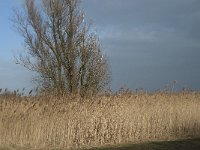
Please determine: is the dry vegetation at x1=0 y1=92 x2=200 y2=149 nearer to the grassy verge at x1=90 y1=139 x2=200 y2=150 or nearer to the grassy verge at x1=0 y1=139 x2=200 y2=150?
the grassy verge at x1=0 y1=139 x2=200 y2=150

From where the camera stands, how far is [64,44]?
28.9 m

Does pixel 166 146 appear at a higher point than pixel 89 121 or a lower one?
lower

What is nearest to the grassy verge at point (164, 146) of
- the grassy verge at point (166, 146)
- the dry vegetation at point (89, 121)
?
the grassy verge at point (166, 146)

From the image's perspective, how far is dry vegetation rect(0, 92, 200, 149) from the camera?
14.3 meters

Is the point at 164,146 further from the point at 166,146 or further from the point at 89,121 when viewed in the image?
the point at 89,121

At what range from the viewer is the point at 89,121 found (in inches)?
587

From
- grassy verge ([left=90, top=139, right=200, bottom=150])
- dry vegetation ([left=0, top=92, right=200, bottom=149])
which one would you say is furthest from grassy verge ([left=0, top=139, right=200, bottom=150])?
dry vegetation ([left=0, top=92, right=200, bottom=149])

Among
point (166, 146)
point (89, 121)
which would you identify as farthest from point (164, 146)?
point (89, 121)

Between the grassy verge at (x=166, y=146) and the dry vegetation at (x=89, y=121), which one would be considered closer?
the grassy verge at (x=166, y=146)

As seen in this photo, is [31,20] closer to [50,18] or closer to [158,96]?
[50,18]

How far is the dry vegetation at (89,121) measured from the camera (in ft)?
46.9

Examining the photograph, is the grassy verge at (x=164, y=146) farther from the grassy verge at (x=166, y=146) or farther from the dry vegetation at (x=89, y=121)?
the dry vegetation at (x=89, y=121)

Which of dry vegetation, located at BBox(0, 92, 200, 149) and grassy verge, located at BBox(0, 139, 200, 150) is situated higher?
dry vegetation, located at BBox(0, 92, 200, 149)

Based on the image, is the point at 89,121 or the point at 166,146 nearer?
the point at 166,146
